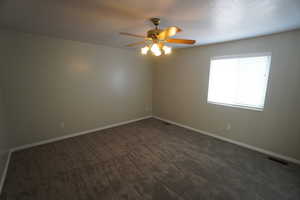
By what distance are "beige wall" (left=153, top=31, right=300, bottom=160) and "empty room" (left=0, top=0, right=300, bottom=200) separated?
18 mm

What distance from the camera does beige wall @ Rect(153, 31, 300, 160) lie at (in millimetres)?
2307

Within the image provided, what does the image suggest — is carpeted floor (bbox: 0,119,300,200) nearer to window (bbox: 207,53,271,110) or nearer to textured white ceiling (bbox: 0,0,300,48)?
window (bbox: 207,53,271,110)

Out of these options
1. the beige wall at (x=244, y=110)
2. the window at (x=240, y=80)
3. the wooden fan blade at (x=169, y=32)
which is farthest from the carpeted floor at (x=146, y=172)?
the wooden fan blade at (x=169, y=32)

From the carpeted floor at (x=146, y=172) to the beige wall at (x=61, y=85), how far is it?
538 millimetres

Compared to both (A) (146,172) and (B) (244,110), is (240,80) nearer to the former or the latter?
(B) (244,110)

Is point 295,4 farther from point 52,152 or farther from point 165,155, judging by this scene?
point 52,152

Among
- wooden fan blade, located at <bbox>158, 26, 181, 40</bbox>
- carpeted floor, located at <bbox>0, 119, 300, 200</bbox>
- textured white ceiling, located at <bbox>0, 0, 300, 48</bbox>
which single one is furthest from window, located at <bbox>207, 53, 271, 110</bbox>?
wooden fan blade, located at <bbox>158, 26, 181, 40</bbox>

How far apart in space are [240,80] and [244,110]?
66cm

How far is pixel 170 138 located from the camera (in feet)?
10.9

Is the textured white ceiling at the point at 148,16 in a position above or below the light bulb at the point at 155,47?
above

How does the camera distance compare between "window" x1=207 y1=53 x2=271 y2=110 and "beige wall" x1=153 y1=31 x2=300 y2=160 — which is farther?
"window" x1=207 y1=53 x2=271 y2=110

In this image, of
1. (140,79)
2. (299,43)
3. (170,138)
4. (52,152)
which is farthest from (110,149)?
(299,43)

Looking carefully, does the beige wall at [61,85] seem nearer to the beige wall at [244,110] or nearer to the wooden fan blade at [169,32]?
the beige wall at [244,110]

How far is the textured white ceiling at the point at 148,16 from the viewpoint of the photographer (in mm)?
1475
